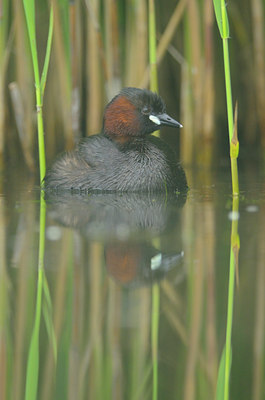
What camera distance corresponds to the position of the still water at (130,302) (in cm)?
263

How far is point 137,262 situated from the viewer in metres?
3.82

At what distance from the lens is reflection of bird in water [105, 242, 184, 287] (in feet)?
11.7

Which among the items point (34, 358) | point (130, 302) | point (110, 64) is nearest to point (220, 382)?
point (34, 358)

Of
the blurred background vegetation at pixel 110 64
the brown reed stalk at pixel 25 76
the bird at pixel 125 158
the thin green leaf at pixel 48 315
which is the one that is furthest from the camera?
the brown reed stalk at pixel 25 76

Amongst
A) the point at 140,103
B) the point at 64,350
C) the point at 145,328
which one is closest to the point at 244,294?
the point at 145,328

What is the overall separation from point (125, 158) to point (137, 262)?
229 centimetres

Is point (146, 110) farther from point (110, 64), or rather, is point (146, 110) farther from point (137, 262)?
point (137, 262)

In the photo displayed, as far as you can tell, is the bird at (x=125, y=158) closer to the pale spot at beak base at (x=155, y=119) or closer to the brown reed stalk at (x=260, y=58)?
the pale spot at beak base at (x=155, y=119)

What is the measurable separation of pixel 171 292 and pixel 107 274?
Answer: 0.39 metres

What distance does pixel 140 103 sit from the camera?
6184 mm

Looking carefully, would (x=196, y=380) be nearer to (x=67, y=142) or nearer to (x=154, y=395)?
(x=154, y=395)

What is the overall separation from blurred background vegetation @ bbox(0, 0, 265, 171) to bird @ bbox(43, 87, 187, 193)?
803 mm

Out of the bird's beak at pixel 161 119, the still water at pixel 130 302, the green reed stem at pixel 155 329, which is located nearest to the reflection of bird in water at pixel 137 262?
the still water at pixel 130 302

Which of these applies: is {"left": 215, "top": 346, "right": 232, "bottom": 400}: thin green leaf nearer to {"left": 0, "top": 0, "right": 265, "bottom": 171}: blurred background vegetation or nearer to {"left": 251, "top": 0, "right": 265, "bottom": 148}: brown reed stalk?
{"left": 0, "top": 0, "right": 265, "bottom": 171}: blurred background vegetation
